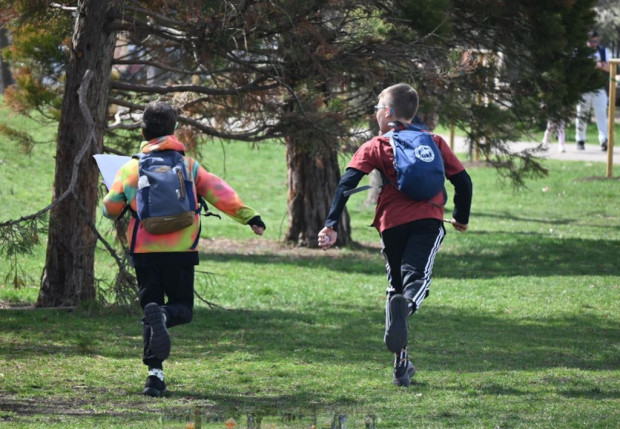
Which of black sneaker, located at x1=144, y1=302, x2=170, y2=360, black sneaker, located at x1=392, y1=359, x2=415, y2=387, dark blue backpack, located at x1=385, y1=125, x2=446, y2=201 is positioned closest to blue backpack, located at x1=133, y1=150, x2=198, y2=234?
black sneaker, located at x1=144, y1=302, x2=170, y2=360

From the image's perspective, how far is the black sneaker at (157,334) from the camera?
221 inches

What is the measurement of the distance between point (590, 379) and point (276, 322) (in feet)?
10.8

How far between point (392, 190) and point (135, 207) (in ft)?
4.86

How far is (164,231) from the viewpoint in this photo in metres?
5.73

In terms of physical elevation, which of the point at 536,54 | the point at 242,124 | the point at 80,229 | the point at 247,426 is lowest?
the point at 247,426

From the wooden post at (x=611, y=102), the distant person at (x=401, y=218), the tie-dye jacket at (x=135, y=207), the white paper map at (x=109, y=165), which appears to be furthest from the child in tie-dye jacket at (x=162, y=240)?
the wooden post at (x=611, y=102)

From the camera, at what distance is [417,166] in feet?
19.3

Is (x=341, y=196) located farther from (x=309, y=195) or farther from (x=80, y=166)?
(x=309, y=195)

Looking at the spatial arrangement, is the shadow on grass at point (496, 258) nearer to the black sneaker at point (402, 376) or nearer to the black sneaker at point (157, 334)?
the black sneaker at point (402, 376)

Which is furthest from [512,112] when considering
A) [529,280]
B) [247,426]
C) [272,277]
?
[247,426]

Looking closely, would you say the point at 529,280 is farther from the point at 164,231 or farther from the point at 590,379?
the point at 164,231

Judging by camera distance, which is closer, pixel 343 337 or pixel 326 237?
pixel 326 237

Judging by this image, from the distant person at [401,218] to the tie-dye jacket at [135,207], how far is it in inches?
22.3

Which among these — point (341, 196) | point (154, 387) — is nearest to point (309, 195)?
point (341, 196)
